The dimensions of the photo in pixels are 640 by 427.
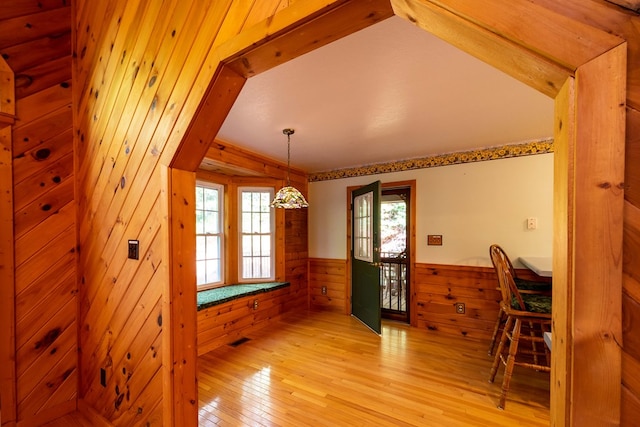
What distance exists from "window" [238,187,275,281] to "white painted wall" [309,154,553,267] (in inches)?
74.6

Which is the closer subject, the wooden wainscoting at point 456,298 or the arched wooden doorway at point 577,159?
the arched wooden doorway at point 577,159

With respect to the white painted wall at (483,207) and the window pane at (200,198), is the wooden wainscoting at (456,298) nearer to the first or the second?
the white painted wall at (483,207)

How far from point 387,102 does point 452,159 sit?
1825 millimetres

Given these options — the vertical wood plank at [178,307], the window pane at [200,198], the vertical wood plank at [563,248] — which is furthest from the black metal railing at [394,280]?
the vertical wood plank at [563,248]

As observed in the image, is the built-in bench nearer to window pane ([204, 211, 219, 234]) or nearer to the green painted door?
window pane ([204, 211, 219, 234])

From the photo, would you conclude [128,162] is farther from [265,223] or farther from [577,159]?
[265,223]

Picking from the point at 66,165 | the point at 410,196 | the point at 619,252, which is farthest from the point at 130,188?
Answer: the point at 410,196

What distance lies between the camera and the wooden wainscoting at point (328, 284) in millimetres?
4312

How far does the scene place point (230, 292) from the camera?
133 inches

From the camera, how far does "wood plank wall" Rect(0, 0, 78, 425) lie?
167 cm

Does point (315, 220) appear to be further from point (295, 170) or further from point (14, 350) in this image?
point (14, 350)

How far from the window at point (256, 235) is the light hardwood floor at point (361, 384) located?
0.99 metres

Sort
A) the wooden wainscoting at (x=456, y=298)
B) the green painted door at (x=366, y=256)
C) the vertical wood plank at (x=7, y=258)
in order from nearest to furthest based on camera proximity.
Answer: the vertical wood plank at (x=7, y=258)
the wooden wainscoting at (x=456, y=298)
the green painted door at (x=366, y=256)

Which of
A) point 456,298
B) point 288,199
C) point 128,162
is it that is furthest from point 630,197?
point 456,298
